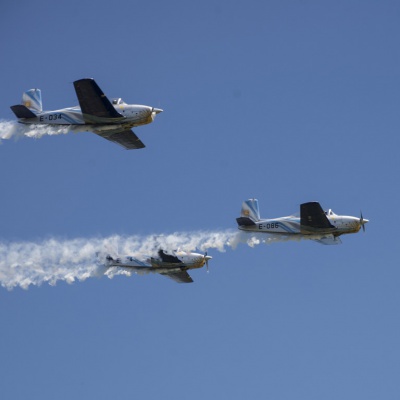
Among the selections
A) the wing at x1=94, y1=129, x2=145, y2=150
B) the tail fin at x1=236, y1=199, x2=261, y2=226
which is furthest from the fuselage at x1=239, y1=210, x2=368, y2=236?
the wing at x1=94, y1=129, x2=145, y2=150

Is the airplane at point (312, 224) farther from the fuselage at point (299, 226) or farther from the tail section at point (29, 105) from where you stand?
the tail section at point (29, 105)

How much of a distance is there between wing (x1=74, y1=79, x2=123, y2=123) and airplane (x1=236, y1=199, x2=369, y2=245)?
44.0 feet

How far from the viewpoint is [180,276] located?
9275 centimetres

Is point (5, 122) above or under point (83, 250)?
above

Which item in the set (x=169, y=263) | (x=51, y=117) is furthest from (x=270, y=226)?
(x=51, y=117)

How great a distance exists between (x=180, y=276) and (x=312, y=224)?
1379 centimetres

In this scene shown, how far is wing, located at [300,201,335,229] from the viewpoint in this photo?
269 ft

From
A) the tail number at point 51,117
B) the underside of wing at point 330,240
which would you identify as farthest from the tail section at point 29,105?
the underside of wing at point 330,240

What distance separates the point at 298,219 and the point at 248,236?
13.4 ft

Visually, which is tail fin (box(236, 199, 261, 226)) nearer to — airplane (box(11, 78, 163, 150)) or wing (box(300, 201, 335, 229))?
wing (box(300, 201, 335, 229))

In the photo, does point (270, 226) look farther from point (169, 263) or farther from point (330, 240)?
point (169, 263)

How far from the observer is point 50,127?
265 feet

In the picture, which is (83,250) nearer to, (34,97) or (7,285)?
(7,285)

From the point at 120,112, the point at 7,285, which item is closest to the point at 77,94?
the point at 120,112
